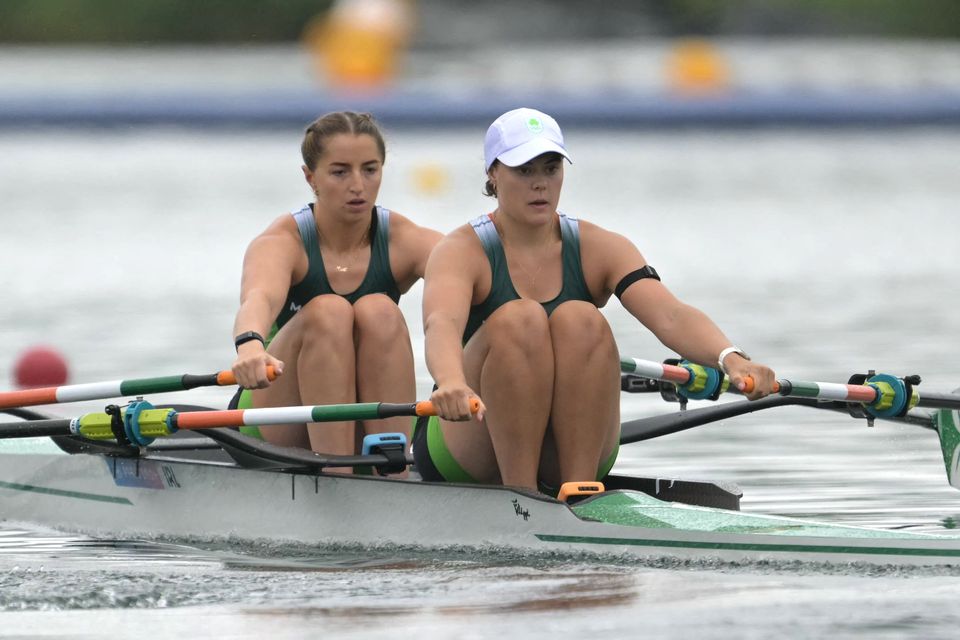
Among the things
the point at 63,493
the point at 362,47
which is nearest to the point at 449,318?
the point at 63,493

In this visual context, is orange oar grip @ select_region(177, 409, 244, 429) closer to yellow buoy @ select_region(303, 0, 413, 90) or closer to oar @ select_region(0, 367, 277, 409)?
oar @ select_region(0, 367, 277, 409)

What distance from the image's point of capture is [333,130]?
20.6ft

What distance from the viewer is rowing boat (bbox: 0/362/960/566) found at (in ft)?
17.7

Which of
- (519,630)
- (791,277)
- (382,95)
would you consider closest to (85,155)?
(382,95)

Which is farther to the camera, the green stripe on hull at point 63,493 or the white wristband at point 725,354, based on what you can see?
the green stripe on hull at point 63,493

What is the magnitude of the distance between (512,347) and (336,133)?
1151mm

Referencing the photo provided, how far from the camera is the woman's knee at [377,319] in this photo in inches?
247

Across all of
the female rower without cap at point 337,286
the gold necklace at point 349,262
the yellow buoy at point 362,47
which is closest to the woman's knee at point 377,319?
the female rower without cap at point 337,286

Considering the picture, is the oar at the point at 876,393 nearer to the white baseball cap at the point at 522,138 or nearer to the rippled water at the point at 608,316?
the rippled water at the point at 608,316

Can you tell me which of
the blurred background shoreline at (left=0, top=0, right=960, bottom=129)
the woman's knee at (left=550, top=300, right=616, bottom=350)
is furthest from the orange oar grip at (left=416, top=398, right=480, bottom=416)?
the blurred background shoreline at (left=0, top=0, right=960, bottom=129)

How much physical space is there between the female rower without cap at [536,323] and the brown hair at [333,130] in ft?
1.97

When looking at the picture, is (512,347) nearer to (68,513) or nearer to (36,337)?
(68,513)

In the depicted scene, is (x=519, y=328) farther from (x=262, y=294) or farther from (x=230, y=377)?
(x=230, y=377)

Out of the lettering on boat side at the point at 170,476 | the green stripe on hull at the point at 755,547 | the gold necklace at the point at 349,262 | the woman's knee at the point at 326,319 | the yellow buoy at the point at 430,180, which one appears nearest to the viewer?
the green stripe on hull at the point at 755,547
